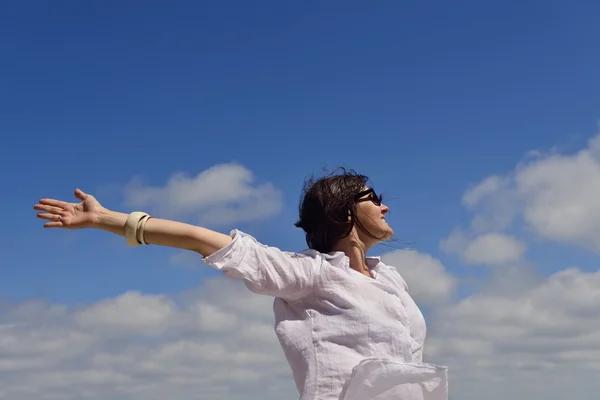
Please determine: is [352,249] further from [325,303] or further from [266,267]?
[266,267]

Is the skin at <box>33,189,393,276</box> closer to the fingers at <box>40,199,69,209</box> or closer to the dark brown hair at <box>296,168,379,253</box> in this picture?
the fingers at <box>40,199,69,209</box>

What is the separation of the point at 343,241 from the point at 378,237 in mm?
290

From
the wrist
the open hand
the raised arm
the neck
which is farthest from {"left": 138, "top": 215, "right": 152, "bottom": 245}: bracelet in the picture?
the neck

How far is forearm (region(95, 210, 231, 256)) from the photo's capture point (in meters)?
5.70

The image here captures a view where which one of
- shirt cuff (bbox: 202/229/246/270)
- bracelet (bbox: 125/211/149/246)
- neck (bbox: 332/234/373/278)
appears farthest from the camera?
neck (bbox: 332/234/373/278)

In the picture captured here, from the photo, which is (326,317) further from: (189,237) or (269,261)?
(189,237)

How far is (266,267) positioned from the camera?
227 inches

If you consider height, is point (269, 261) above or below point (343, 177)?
below

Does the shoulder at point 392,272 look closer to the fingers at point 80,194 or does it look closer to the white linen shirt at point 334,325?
the white linen shirt at point 334,325

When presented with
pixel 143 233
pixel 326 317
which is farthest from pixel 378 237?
pixel 143 233

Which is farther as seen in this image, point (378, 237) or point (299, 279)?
point (378, 237)

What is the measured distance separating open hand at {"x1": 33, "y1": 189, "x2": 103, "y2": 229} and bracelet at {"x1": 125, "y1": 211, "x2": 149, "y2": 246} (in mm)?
233

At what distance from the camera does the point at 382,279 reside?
6.60 meters

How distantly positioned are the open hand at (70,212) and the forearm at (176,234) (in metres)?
0.07
